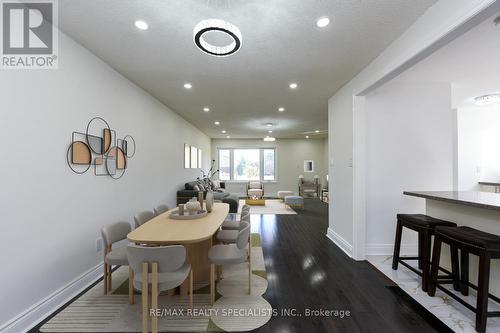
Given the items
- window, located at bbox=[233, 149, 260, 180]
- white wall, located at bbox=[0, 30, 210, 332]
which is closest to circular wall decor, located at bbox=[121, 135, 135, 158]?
white wall, located at bbox=[0, 30, 210, 332]

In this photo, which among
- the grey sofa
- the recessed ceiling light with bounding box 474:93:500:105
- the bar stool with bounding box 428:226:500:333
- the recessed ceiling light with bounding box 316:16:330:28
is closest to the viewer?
the bar stool with bounding box 428:226:500:333

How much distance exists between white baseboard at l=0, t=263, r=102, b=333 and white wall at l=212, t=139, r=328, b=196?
7.73m

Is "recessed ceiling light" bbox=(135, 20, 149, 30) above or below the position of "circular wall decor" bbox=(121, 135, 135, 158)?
above

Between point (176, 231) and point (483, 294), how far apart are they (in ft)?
8.64

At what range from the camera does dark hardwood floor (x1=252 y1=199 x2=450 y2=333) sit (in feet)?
6.02

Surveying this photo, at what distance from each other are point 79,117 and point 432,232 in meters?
4.14

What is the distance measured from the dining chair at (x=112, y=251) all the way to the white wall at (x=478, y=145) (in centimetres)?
715

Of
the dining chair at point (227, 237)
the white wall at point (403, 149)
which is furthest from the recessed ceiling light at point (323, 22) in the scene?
the dining chair at point (227, 237)

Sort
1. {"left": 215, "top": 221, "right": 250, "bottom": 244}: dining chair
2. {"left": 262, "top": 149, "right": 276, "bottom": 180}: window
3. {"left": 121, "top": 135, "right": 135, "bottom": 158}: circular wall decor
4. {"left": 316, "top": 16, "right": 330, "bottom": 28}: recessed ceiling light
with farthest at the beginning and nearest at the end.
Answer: {"left": 262, "top": 149, "right": 276, "bottom": 180}: window → {"left": 121, "top": 135, "right": 135, "bottom": 158}: circular wall decor → {"left": 215, "top": 221, "right": 250, "bottom": 244}: dining chair → {"left": 316, "top": 16, "right": 330, "bottom": 28}: recessed ceiling light

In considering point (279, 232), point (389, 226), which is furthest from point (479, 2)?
point (279, 232)

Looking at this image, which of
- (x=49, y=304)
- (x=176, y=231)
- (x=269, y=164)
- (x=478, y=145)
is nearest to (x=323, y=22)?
(x=176, y=231)

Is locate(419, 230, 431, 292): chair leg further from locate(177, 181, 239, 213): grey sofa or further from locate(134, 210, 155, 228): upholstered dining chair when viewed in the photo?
locate(177, 181, 239, 213): grey sofa

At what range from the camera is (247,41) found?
2.28 metres

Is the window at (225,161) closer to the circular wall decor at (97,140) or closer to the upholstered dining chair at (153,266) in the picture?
the circular wall decor at (97,140)
